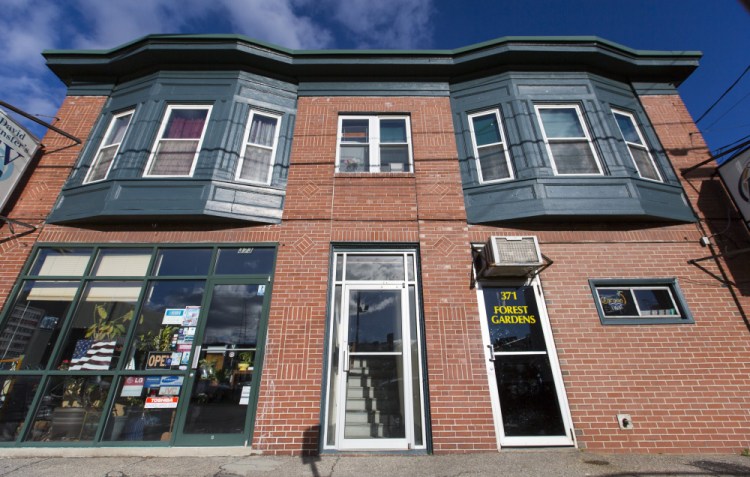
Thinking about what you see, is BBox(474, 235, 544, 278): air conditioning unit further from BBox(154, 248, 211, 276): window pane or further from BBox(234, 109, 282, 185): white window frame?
BBox(154, 248, 211, 276): window pane

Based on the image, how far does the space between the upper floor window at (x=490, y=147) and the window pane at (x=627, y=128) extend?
2.65 m

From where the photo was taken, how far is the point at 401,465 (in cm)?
430

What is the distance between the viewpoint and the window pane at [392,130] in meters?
7.43

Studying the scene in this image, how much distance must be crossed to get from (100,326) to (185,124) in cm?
417

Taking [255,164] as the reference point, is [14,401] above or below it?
below

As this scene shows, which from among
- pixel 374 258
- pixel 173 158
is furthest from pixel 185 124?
pixel 374 258

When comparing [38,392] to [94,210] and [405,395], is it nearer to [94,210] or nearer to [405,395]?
[94,210]

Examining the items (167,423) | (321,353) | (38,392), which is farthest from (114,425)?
(321,353)

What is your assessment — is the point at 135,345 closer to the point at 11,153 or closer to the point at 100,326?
the point at 100,326

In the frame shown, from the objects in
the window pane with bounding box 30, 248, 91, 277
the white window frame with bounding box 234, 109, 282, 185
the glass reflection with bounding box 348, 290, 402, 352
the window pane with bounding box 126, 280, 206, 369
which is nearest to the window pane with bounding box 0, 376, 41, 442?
the window pane with bounding box 126, 280, 206, 369

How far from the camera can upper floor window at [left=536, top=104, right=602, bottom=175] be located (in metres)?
6.64

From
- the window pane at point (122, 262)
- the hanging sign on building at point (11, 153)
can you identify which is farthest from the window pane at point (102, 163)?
the window pane at point (122, 262)

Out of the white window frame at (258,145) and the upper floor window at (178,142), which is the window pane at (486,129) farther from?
the upper floor window at (178,142)

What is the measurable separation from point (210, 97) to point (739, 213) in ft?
33.7
